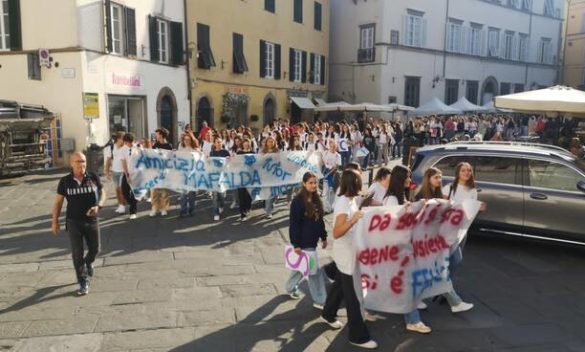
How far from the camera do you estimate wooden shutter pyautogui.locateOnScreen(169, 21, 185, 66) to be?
2069 centimetres

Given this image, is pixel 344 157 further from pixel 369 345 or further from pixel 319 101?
pixel 319 101

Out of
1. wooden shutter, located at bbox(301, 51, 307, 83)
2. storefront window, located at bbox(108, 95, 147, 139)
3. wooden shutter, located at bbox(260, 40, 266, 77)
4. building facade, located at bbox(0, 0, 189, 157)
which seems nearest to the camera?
building facade, located at bbox(0, 0, 189, 157)

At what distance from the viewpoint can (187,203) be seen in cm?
1048

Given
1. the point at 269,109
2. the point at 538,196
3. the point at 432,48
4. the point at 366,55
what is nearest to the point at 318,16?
the point at 366,55

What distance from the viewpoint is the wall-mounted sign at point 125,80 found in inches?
691

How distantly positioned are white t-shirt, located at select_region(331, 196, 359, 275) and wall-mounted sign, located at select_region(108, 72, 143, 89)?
1468 centimetres

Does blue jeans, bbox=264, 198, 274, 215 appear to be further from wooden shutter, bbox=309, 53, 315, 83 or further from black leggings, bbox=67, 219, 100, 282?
wooden shutter, bbox=309, 53, 315, 83

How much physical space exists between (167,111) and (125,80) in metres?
3.07

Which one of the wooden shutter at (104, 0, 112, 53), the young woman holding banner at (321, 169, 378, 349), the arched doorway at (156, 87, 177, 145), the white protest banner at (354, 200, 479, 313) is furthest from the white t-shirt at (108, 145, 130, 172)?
the arched doorway at (156, 87, 177, 145)

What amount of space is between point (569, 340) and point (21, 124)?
45.5ft

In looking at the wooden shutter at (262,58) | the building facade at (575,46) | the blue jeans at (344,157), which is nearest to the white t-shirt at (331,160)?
the blue jeans at (344,157)

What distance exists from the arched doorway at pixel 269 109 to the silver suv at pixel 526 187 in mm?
20132

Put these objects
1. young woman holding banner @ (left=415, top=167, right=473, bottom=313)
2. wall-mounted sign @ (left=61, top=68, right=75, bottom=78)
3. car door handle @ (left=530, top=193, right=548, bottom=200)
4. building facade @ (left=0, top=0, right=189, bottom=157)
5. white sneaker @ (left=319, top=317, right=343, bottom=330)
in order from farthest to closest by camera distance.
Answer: wall-mounted sign @ (left=61, top=68, right=75, bottom=78), building facade @ (left=0, top=0, right=189, bottom=157), car door handle @ (left=530, top=193, right=548, bottom=200), young woman holding banner @ (left=415, top=167, right=473, bottom=313), white sneaker @ (left=319, top=317, right=343, bottom=330)

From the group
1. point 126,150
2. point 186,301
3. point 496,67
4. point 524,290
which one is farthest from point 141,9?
point 496,67
